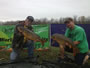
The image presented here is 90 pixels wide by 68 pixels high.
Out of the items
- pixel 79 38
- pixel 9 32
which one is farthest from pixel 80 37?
pixel 9 32

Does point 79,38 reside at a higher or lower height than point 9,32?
higher

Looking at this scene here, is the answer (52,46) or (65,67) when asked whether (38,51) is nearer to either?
(52,46)

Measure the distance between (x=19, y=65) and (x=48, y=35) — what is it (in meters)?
3.82

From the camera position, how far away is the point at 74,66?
3844 millimetres

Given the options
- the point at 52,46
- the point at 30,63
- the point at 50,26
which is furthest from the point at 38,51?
the point at 30,63

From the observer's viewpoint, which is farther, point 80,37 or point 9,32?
point 9,32

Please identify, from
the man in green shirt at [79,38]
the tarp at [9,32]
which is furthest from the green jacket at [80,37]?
the tarp at [9,32]

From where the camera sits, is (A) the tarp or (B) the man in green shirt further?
(A) the tarp

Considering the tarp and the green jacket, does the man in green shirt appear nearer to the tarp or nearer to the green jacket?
the green jacket

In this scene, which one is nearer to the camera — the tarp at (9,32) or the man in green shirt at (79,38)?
the man in green shirt at (79,38)

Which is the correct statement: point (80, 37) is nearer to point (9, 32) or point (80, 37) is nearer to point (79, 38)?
point (79, 38)

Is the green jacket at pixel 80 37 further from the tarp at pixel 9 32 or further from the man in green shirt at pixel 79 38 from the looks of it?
the tarp at pixel 9 32

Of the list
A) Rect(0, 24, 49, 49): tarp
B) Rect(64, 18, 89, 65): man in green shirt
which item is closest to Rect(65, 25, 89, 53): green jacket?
Rect(64, 18, 89, 65): man in green shirt

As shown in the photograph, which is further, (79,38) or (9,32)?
(9,32)
